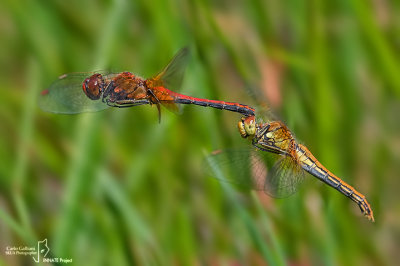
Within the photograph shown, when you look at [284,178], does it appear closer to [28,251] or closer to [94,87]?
[94,87]

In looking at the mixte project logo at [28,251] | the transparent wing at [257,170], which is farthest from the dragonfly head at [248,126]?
the mixte project logo at [28,251]

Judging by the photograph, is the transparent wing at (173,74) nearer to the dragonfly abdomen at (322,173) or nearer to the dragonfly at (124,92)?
the dragonfly at (124,92)

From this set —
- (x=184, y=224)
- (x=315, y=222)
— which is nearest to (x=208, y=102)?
(x=184, y=224)

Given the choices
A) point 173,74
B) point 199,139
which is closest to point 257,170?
point 173,74

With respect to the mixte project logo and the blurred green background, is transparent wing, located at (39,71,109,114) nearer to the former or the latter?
the blurred green background

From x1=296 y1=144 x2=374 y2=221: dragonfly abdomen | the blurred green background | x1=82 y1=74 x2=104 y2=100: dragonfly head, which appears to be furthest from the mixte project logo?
x1=296 y1=144 x2=374 y2=221: dragonfly abdomen

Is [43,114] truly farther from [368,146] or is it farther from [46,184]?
[368,146]

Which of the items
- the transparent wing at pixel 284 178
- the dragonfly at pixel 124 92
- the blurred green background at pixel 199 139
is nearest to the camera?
the dragonfly at pixel 124 92
